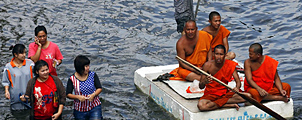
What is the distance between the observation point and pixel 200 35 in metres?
7.54

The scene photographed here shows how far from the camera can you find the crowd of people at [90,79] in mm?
5820

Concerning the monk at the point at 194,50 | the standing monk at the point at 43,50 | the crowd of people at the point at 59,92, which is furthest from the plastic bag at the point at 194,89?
the standing monk at the point at 43,50

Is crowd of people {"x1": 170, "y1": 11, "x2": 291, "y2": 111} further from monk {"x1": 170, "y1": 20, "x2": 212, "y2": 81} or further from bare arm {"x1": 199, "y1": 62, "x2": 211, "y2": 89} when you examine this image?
monk {"x1": 170, "y1": 20, "x2": 212, "y2": 81}

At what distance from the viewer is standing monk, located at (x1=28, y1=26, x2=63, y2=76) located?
661 cm

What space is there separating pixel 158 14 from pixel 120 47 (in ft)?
9.75

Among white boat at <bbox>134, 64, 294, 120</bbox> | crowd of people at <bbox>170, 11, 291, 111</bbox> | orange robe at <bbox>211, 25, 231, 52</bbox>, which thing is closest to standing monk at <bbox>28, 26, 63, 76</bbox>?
white boat at <bbox>134, 64, 294, 120</bbox>

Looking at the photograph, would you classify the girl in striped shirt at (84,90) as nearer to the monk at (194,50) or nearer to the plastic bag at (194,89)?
the plastic bag at (194,89)

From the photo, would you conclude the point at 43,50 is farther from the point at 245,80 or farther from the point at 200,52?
the point at 245,80

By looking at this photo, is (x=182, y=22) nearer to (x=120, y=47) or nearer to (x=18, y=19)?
(x=120, y=47)

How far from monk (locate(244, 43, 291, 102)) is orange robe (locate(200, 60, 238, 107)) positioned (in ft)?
1.09

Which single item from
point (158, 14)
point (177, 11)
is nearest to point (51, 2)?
point (158, 14)

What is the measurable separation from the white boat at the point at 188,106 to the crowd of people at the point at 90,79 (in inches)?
4.2

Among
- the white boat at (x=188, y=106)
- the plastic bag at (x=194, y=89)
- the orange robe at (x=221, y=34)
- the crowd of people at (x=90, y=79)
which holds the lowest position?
the white boat at (x=188, y=106)

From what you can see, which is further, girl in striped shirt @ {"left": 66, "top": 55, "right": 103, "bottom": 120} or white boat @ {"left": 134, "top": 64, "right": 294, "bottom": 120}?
white boat @ {"left": 134, "top": 64, "right": 294, "bottom": 120}
